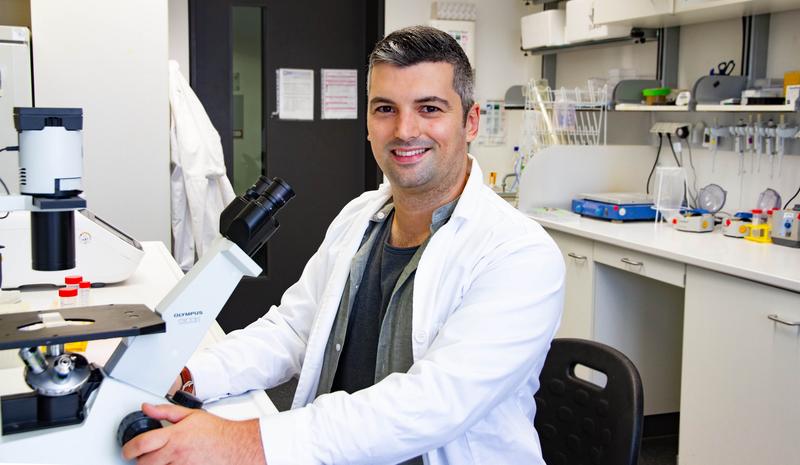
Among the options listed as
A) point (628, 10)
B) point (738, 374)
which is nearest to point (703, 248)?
point (738, 374)

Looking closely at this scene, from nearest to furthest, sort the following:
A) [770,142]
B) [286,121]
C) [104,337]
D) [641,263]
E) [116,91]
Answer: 1. [104,337]
2. [641,263]
3. [770,142]
4. [116,91]
5. [286,121]

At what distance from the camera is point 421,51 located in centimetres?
145

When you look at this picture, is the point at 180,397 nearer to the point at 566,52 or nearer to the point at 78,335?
the point at 78,335

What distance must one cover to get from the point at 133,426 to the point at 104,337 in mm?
118

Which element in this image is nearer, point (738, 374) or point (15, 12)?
point (738, 374)

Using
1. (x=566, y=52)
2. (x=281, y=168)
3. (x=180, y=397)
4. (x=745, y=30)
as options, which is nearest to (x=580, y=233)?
(x=745, y=30)

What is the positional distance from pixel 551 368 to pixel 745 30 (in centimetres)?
224

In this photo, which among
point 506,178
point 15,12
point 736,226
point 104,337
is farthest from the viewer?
point 506,178

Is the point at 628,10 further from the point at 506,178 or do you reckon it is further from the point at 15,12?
the point at 15,12

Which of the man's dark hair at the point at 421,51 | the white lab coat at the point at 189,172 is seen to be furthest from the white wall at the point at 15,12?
the man's dark hair at the point at 421,51

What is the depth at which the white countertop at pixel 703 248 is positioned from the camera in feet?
7.69

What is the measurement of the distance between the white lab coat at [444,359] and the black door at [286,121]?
3.00 meters

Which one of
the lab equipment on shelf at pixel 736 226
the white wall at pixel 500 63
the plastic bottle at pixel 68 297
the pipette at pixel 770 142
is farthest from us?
the white wall at pixel 500 63

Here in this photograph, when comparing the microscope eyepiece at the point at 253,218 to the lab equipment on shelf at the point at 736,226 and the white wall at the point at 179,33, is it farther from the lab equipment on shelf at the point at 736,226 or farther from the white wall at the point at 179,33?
the white wall at the point at 179,33
